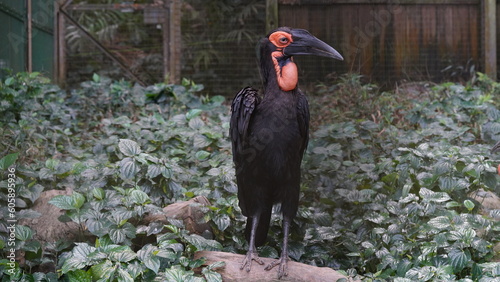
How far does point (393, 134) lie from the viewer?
423 cm

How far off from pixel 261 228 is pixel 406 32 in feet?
14.1

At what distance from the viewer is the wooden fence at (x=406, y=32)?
606cm

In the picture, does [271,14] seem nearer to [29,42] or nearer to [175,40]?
[175,40]

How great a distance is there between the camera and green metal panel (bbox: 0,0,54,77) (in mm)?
4852

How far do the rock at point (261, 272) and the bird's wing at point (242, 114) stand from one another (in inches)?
18.2

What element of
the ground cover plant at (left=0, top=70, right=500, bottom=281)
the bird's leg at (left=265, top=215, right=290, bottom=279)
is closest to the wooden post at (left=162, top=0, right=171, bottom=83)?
the ground cover plant at (left=0, top=70, right=500, bottom=281)

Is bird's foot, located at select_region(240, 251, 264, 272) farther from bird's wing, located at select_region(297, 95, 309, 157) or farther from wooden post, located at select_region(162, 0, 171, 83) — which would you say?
wooden post, located at select_region(162, 0, 171, 83)

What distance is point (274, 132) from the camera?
8.47 ft

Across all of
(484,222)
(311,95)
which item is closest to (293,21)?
(311,95)

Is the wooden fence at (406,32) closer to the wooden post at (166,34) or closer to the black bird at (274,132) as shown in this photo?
the wooden post at (166,34)

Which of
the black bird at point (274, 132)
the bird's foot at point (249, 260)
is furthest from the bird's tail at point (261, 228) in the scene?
the bird's foot at point (249, 260)

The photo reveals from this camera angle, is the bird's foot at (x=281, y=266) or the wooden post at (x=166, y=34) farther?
the wooden post at (x=166, y=34)

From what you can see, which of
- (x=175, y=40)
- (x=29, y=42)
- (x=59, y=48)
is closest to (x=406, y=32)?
(x=175, y=40)

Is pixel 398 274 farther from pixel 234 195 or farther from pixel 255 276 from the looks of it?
pixel 234 195
